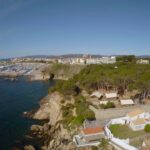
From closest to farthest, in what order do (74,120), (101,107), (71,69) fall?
(74,120)
(101,107)
(71,69)

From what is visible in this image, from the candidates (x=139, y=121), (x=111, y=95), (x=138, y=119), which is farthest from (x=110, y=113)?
(x=111, y=95)

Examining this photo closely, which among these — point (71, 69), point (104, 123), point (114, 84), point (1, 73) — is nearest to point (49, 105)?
point (114, 84)

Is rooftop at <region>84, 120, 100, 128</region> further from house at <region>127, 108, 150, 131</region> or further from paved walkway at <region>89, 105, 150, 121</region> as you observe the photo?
house at <region>127, 108, 150, 131</region>


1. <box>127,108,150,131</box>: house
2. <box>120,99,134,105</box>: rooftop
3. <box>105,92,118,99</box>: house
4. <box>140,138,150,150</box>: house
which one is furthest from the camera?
<box>105,92,118,99</box>: house

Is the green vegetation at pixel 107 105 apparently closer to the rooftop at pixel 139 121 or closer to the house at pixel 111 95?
the house at pixel 111 95

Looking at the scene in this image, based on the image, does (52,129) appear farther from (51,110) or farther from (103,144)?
(103,144)

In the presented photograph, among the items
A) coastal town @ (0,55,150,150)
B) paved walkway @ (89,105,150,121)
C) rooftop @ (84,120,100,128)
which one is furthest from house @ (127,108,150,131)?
rooftop @ (84,120,100,128)

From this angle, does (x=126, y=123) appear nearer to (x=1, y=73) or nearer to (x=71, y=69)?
(x=71, y=69)

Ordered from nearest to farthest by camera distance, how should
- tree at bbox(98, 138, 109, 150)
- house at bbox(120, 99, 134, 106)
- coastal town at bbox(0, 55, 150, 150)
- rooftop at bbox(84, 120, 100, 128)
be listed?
tree at bbox(98, 138, 109, 150) → coastal town at bbox(0, 55, 150, 150) → rooftop at bbox(84, 120, 100, 128) → house at bbox(120, 99, 134, 106)
